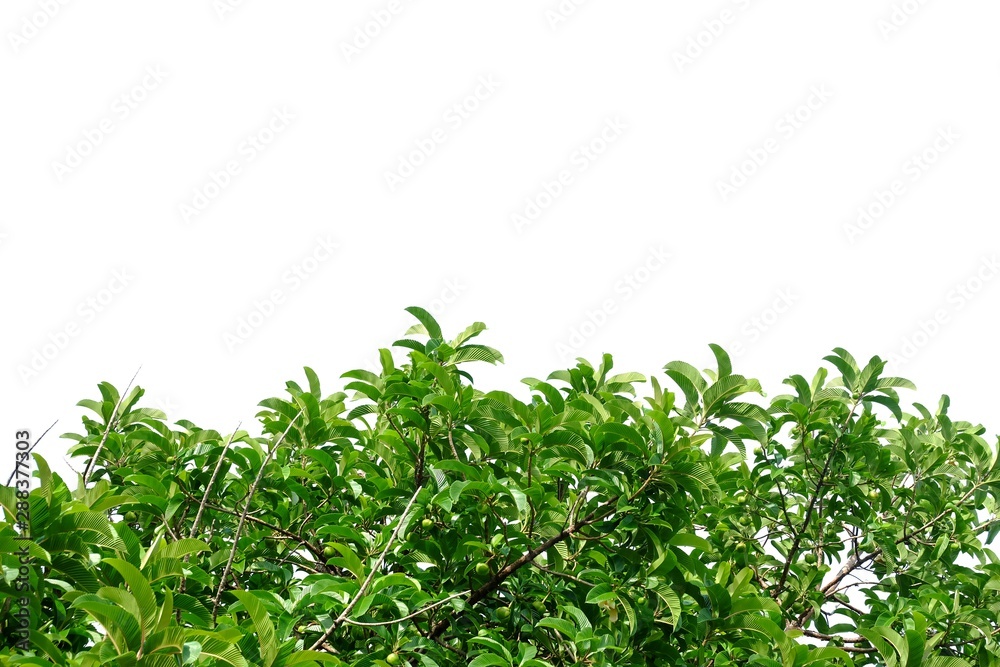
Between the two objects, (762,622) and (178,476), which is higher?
(762,622)

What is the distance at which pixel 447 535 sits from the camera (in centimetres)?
405

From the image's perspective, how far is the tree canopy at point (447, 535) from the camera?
3.13 m

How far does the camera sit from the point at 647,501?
3779mm

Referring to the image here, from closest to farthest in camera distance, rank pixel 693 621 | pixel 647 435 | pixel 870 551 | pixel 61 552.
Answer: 1. pixel 61 552
2. pixel 647 435
3. pixel 693 621
4. pixel 870 551

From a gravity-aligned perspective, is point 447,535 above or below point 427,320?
below

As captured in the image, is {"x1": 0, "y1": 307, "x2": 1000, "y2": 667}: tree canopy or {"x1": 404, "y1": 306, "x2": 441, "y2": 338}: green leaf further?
{"x1": 404, "y1": 306, "x2": 441, "y2": 338}: green leaf

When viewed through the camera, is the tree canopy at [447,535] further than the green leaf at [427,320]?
No

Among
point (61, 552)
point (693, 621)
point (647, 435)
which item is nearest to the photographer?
point (61, 552)

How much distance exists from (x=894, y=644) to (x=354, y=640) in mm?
2457

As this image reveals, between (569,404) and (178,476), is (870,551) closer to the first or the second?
(569,404)

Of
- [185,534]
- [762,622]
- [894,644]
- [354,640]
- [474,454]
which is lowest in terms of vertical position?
[185,534]

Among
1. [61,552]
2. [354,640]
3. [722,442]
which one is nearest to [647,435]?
[722,442]

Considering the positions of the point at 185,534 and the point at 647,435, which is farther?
the point at 185,534

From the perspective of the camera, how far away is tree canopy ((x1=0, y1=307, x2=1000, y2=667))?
3131mm
